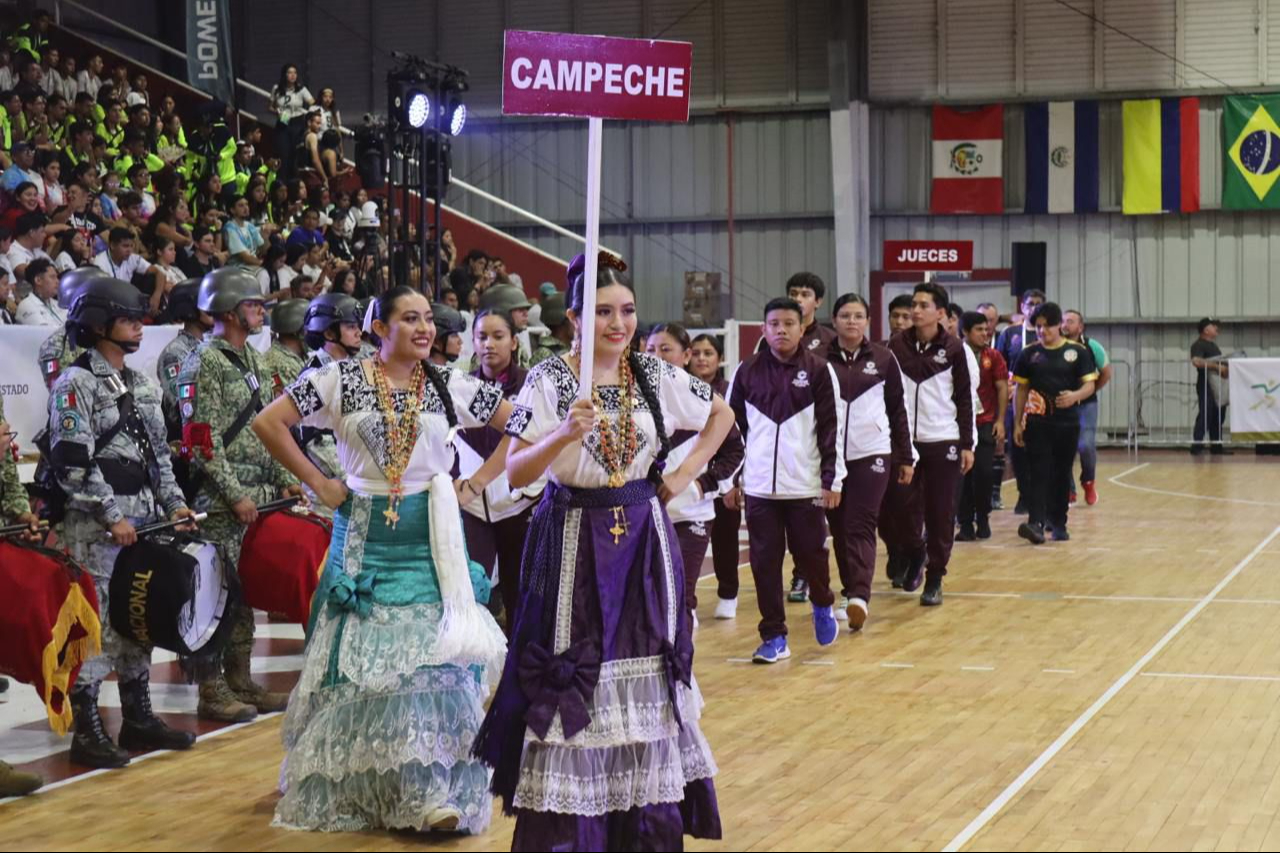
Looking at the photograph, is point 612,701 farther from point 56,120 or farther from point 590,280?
point 56,120

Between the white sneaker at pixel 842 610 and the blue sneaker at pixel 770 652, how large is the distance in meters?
1.10

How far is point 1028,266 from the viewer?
82.7ft

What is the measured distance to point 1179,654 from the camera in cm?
888

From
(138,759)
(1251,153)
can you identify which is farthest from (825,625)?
(1251,153)

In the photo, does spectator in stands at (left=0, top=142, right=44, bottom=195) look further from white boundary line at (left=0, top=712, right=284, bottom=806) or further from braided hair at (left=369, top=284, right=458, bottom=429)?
braided hair at (left=369, top=284, right=458, bottom=429)

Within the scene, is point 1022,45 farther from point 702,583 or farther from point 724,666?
point 724,666

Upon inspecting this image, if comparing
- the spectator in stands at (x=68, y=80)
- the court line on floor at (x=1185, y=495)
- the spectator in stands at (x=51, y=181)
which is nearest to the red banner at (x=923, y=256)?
the court line on floor at (x=1185, y=495)

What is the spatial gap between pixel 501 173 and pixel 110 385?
2186 cm

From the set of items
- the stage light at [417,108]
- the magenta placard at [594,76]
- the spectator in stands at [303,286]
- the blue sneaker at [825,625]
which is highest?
the stage light at [417,108]

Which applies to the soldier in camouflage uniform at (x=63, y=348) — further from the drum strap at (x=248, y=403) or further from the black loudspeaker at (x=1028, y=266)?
the black loudspeaker at (x=1028, y=266)

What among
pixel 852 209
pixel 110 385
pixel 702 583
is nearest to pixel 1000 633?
pixel 702 583

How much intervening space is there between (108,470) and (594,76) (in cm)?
292

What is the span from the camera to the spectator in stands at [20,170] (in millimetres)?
14242

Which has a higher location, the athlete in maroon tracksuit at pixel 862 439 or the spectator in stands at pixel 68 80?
the spectator in stands at pixel 68 80
